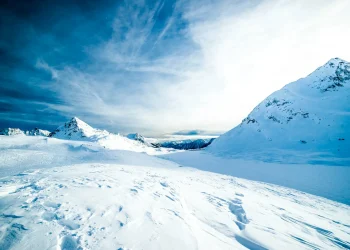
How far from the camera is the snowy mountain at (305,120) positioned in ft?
89.1

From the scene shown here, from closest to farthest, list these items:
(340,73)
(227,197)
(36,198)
→ (36,198), (227,197), (340,73)

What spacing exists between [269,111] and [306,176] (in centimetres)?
2936

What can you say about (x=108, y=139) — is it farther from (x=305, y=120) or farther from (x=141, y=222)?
(x=141, y=222)

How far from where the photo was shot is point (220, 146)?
135 feet

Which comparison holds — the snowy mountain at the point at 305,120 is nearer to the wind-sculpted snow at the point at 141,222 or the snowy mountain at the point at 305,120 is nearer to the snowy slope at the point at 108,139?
the snowy slope at the point at 108,139

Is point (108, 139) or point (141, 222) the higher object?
point (108, 139)

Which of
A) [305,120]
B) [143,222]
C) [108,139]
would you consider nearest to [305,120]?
[305,120]

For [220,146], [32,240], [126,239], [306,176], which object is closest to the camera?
[32,240]

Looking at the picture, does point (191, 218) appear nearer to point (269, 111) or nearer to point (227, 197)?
point (227, 197)

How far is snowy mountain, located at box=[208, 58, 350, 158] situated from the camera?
→ 27156mm

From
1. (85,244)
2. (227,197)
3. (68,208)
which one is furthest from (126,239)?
(227,197)

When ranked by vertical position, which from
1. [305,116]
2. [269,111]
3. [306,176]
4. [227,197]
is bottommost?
[306,176]

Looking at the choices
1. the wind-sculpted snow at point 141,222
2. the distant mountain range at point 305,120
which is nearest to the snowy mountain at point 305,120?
the distant mountain range at point 305,120

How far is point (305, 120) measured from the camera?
33281mm
